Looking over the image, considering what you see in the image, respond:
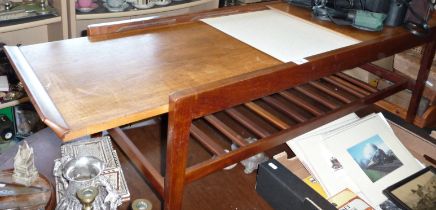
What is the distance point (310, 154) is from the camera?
3.43 ft

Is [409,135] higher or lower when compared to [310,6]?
lower

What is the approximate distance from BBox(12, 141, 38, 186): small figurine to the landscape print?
78 centimetres

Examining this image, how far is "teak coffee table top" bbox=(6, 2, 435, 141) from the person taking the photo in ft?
2.18

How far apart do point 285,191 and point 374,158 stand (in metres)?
0.32

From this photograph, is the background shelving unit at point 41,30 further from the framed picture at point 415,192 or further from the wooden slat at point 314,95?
the framed picture at point 415,192

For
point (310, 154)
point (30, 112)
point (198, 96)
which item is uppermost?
point (198, 96)

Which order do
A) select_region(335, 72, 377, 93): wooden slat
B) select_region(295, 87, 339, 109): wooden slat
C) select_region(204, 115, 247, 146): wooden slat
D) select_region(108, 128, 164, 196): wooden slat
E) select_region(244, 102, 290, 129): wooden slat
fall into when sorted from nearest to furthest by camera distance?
select_region(108, 128, 164, 196): wooden slat < select_region(204, 115, 247, 146): wooden slat < select_region(244, 102, 290, 129): wooden slat < select_region(295, 87, 339, 109): wooden slat < select_region(335, 72, 377, 93): wooden slat

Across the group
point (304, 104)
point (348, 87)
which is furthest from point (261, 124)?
point (348, 87)

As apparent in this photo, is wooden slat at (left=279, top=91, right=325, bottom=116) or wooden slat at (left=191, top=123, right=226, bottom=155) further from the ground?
wooden slat at (left=191, top=123, right=226, bottom=155)

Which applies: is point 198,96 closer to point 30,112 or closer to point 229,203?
point 229,203

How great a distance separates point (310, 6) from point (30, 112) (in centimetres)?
134

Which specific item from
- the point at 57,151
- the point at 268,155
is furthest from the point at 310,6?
the point at 57,151

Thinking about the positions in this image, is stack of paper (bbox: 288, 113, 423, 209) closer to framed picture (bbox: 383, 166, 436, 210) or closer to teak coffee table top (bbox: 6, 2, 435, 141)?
framed picture (bbox: 383, 166, 436, 210)

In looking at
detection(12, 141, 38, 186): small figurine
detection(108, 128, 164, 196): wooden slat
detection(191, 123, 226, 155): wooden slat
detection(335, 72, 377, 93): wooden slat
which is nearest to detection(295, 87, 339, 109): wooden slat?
detection(335, 72, 377, 93): wooden slat
